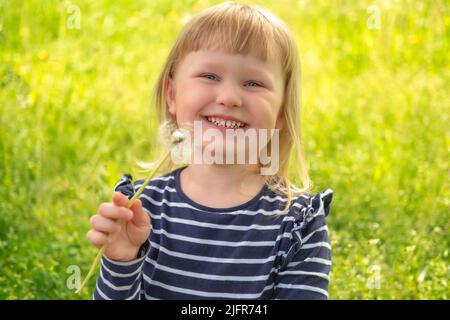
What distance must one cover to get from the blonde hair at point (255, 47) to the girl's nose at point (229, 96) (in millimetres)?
88

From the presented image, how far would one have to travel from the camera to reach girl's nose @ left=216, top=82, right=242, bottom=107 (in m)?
1.74

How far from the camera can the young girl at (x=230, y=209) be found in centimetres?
176

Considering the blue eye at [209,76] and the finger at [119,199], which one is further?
the blue eye at [209,76]

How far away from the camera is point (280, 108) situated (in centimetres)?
196

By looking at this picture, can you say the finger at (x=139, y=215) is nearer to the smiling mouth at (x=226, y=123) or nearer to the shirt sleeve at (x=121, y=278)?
the shirt sleeve at (x=121, y=278)

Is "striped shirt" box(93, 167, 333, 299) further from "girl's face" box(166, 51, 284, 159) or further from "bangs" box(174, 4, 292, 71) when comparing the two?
"bangs" box(174, 4, 292, 71)

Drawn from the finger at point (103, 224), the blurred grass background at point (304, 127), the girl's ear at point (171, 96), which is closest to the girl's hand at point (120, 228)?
the finger at point (103, 224)

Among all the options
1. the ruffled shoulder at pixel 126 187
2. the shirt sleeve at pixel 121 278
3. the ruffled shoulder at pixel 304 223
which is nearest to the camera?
the shirt sleeve at pixel 121 278

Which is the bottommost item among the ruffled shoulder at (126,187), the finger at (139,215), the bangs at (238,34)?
the finger at (139,215)

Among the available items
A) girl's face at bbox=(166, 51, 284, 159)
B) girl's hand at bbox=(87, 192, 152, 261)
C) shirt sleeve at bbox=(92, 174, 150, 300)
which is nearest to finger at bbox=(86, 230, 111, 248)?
girl's hand at bbox=(87, 192, 152, 261)

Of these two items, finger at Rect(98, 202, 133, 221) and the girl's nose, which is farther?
the girl's nose

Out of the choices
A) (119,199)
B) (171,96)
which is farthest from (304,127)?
(119,199)

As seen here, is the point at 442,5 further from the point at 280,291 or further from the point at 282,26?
the point at 280,291

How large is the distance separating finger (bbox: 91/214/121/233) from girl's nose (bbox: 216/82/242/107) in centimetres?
39
